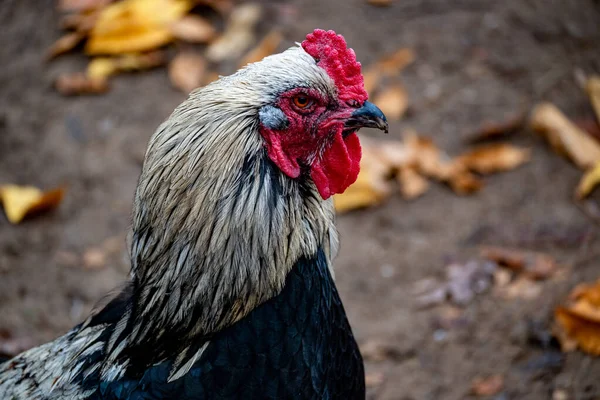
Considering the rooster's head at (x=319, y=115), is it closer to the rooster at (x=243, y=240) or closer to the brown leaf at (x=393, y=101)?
the rooster at (x=243, y=240)

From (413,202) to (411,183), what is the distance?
0.16 metres

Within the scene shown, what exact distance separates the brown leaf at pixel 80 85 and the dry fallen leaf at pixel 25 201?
1.24m

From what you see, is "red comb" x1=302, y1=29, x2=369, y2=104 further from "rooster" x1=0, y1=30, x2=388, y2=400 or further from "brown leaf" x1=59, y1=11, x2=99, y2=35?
"brown leaf" x1=59, y1=11, x2=99, y2=35

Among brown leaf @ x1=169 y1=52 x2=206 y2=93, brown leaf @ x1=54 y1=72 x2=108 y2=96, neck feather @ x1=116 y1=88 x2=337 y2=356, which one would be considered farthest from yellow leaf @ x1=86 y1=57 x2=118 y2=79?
neck feather @ x1=116 y1=88 x2=337 y2=356

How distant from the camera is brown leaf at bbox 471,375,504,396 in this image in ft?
13.6

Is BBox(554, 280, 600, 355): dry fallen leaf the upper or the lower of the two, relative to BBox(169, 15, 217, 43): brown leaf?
lower

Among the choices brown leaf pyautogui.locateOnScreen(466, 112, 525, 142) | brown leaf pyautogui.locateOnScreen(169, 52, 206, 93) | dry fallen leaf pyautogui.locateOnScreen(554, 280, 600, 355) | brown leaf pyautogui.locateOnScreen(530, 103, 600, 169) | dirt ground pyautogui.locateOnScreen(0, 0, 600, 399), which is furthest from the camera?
brown leaf pyautogui.locateOnScreen(169, 52, 206, 93)

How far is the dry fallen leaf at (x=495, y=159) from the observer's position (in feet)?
18.6

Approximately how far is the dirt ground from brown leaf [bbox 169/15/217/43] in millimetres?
536

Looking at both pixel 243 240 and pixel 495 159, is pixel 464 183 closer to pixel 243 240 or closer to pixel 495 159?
pixel 495 159

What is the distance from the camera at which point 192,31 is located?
6809 mm

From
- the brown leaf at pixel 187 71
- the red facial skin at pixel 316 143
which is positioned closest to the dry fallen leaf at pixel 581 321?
the red facial skin at pixel 316 143

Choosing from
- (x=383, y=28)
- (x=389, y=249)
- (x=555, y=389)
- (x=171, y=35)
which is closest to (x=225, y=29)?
(x=171, y=35)

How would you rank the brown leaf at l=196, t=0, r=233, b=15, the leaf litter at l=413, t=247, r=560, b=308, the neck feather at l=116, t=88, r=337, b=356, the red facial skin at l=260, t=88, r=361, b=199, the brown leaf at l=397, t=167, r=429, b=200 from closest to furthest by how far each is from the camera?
1. the neck feather at l=116, t=88, r=337, b=356
2. the red facial skin at l=260, t=88, r=361, b=199
3. the leaf litter at l=413, t=247, r=560, b=308
4. the brown leaf at l=397, t=167, r=429, b=200
5. the brown leaf at l=196, t=0, r=233, b=15
